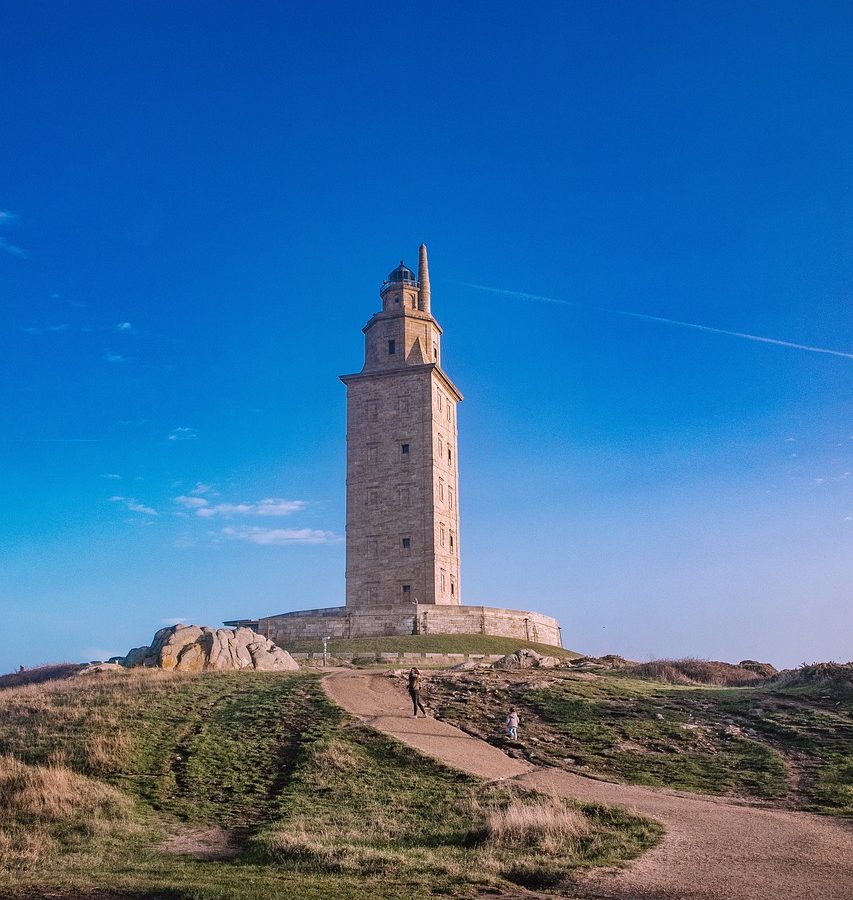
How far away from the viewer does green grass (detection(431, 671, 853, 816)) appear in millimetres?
18547

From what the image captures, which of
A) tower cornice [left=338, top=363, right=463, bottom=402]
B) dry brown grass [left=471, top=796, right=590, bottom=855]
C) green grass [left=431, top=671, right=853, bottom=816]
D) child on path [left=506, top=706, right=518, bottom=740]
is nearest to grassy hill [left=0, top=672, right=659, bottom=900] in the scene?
dry brown grass [left=471, top=796, right=590, bottom=855]

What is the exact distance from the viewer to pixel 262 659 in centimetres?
3472

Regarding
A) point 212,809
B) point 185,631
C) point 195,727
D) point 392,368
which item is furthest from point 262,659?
point 392,368

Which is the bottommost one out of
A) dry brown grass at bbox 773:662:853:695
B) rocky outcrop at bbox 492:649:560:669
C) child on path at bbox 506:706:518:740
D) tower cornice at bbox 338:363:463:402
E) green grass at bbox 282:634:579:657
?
child on path at bbox 506:706:518:740

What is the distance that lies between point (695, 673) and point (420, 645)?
14.0 metres

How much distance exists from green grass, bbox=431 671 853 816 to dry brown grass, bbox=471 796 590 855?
465 cm

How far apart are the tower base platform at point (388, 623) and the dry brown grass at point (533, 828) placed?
3419cm

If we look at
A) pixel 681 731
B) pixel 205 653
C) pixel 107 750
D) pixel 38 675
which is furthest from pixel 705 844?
pixel 38 675

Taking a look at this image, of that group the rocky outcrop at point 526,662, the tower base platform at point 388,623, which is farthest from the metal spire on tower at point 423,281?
the rocky outcrop at point 526,662

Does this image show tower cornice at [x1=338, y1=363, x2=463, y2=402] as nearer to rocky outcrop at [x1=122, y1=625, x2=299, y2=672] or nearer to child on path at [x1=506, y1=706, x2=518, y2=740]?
rocky outcrop at [x1=122, y1=625, x2=299, y2=672]

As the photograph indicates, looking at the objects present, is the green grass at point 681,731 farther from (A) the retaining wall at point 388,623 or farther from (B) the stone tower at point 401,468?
(B) the stone tower at point 401,468

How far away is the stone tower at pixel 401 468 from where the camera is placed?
56.2 meters

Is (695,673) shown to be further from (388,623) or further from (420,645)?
(388,623)

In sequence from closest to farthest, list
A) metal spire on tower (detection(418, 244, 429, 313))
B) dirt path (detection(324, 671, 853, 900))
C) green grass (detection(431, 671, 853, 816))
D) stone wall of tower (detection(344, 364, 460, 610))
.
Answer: dirt path (detection(324, 671, 853, 900)) → green grass (detection(431, 671, 853, 816)) → stone wall of tower (detection(344, 364, 460, 610)) → metal spire on tower (detection(418, 244, 429, 313))
